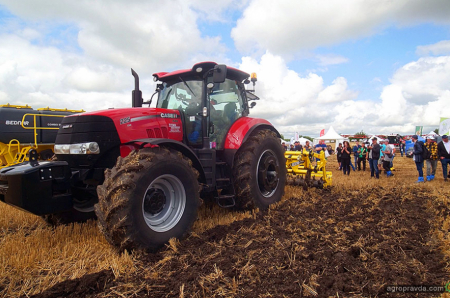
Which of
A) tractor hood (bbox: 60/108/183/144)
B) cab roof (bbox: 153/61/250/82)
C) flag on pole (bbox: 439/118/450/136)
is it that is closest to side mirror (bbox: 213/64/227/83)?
cab roof (bbox: 153/61/250/82)

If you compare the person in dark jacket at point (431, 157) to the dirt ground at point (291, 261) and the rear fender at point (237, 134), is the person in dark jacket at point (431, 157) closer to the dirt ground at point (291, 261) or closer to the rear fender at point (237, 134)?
the dirt ground at point (291, 261)

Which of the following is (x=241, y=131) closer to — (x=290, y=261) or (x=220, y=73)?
(x=220, y=73)

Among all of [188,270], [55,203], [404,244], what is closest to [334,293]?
[188,270]

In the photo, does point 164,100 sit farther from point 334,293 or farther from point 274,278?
point 334,293

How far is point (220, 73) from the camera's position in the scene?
4223 millimetres

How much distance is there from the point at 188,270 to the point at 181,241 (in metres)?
0.78

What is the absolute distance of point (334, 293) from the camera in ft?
7.77

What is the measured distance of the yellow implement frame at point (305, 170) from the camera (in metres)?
7.49

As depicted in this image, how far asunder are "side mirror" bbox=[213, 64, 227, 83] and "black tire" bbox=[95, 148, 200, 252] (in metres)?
1.28

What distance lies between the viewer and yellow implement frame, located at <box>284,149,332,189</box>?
749 centimetres

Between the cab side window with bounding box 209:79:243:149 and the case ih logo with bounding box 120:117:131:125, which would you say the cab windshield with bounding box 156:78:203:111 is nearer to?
the cab side window with bounding box 209:79:243:149

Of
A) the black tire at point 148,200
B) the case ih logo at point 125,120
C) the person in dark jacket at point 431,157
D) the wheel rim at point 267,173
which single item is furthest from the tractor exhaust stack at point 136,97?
the person in dark jacket at point 431,157

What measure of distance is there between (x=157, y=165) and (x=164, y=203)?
1.85 feet

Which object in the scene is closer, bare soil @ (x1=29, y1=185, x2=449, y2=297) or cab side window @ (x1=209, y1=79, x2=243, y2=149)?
bare soil @ (x1=29, y1=185, x2=449, y2=297)
